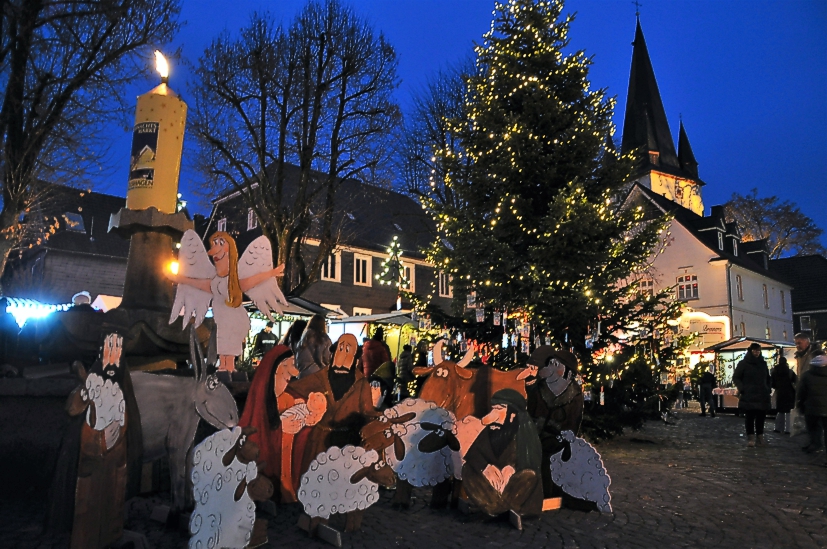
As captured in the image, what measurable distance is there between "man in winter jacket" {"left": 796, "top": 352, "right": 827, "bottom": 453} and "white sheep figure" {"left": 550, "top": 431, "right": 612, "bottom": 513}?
540cm

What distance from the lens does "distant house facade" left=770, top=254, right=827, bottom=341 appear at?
166 feet

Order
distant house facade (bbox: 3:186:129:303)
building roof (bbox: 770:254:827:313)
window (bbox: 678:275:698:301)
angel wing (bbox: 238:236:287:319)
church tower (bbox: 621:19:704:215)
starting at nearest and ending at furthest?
1. angel wing (bbox: 238:236:287:319)
2. distant house facade (bbox: 3:186:129:303)
3. window (bbox: 678:275:698:301)
4. building roof (bbox: 770:254:827:313)
5. church tower (bbox: 621:19:704:215)

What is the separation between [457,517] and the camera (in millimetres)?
6289

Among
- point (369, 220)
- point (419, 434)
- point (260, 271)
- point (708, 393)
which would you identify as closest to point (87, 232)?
point (369, 220)

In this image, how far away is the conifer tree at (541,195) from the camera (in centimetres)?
1067

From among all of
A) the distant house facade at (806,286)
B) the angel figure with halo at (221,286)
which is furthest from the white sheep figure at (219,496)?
the distant house facade at (806,286)

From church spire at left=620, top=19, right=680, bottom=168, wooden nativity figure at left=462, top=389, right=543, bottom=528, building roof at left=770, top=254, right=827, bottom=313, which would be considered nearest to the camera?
wooden nativity figure at left=462, top=389, right=543, bottom=528

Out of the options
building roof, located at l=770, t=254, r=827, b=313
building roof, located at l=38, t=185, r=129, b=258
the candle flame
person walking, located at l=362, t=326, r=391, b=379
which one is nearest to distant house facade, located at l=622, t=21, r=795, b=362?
building roof, located at l=770, t=254, r=827, b=313

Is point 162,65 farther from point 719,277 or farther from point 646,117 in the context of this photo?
point 646,117

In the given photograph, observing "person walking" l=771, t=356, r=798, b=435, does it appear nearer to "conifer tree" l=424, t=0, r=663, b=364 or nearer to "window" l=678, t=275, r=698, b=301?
"conifer tree" l=424, t=0, r=663, b=364

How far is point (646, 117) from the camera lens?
55.1m

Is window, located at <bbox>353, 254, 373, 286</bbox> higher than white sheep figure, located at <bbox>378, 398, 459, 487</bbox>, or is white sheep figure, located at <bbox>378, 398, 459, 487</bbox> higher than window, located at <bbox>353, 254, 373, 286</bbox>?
window, located at <bbox>353, 254, 373, 286</bbox>

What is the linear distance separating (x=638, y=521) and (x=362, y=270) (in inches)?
1172

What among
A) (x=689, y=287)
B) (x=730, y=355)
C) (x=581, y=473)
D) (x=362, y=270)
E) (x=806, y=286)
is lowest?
(x=581, y=473)
